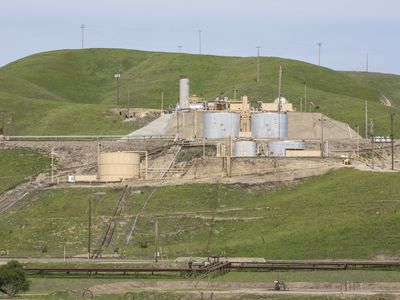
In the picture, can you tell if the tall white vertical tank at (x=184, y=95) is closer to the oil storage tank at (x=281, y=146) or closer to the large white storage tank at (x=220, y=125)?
the large white storage tank at (x=220, y=125)

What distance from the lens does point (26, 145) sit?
15825 cm

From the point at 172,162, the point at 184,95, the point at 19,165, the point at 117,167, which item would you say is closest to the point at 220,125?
the point at 172,162

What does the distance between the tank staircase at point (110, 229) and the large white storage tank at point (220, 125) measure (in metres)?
27.1

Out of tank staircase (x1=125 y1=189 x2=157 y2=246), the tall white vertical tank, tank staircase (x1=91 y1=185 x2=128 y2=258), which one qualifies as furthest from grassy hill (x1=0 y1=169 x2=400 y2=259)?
the tall white vertical tank

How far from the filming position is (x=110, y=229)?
360 feet

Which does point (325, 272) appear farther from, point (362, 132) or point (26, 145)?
point (362, 132)

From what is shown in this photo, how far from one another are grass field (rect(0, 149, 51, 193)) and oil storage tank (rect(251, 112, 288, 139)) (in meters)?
23.1

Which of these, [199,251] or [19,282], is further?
[199,251]

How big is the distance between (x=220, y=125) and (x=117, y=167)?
725 inches

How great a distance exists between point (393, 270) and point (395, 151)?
205ft

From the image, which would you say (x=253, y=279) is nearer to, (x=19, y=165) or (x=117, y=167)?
(x=117, y=167)

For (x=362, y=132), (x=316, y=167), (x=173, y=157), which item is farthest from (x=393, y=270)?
(x=362, y=132)

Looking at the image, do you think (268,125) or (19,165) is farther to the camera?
(19,165)

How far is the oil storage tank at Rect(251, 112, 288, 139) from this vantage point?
147 metres
